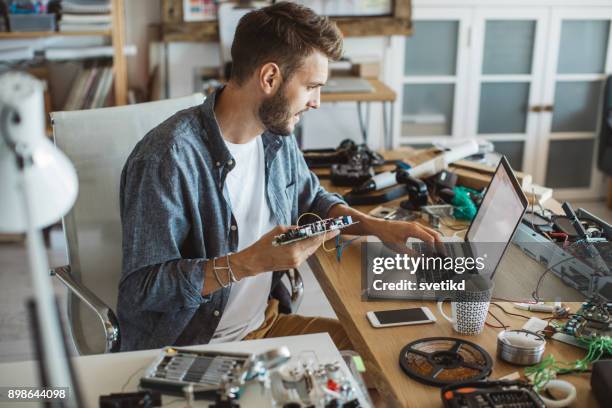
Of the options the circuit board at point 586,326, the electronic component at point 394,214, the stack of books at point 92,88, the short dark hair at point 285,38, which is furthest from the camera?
the stack of books at point 92,88

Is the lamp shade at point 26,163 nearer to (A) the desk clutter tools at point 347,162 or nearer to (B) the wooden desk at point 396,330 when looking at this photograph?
(B) the wooden desk at point 396,330

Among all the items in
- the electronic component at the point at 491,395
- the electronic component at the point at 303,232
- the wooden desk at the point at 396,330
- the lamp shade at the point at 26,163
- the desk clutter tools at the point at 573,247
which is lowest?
the wooden desk at the point at 396,330

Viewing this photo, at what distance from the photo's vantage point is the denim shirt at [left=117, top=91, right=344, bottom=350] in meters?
1.56

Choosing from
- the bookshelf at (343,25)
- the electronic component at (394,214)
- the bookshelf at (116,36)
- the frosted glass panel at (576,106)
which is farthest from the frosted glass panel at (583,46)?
the electronic component at (394,214)

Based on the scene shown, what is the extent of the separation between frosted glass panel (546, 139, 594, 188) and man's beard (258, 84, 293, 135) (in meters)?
3.09

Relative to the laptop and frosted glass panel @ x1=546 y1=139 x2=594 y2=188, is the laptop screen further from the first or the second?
frosted glass panel @ x1=546 y1=139 x2=594 y2=188

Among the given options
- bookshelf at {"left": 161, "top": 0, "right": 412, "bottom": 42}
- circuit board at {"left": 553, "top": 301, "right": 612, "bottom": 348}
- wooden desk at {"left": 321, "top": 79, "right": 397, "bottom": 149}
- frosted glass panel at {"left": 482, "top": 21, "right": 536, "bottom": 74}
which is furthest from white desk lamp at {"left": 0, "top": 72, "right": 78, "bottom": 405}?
frosted glass panel at {"left": 482, "top": 21, "right": 536, "bottom": 74}

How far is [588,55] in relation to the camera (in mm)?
4258

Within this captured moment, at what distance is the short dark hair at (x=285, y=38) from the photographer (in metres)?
1.71

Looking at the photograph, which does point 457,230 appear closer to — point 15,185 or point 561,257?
point 561,257

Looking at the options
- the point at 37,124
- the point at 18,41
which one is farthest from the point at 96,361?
the point at 18,41

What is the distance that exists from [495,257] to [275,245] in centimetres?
48

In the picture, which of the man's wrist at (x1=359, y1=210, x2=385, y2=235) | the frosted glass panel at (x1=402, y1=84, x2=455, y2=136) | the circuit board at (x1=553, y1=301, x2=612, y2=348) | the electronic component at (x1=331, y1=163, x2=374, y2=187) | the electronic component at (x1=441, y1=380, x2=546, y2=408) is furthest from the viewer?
the frosted glass panel at (x1=402, y1=84, x2=455, y2=136)

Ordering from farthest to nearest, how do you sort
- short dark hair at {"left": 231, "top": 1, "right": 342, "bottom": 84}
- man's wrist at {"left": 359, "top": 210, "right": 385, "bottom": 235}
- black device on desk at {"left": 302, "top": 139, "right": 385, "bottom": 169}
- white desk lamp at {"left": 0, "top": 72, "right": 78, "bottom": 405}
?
black device on desk at {"left": 302, "top": 139, "right": 385, "bottom": 169}, man's wrist at {"left": 359, "top": 210, "right": 385, "bottom": 235}, short dark hair at {"left": 231, "top": 1, "right": 342, "bottom": 84}, white desk lamp at {"left": 0, "top": 72, "right": 78, "bottom": 405}
